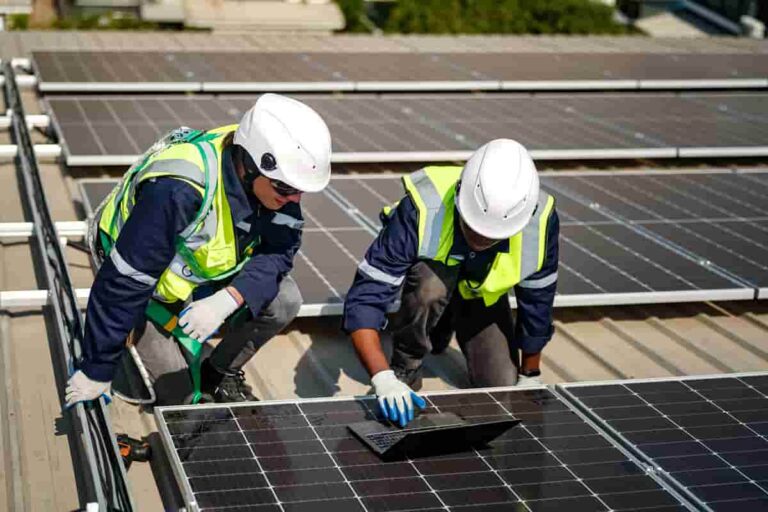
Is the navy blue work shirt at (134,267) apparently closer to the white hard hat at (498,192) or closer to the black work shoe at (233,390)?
the black work shoe at (233,390)

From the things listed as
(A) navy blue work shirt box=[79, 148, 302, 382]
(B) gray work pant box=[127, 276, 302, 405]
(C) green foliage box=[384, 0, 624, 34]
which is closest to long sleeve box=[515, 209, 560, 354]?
(B) gray work pant box=[127, 276, 302, 405]

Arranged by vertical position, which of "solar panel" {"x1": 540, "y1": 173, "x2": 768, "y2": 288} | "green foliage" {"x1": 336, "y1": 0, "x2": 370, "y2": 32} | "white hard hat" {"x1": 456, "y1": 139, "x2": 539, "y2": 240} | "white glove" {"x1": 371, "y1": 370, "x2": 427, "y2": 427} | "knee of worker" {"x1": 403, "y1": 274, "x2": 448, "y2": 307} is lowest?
"green foliage" {"x1": 336, "y1": 0, "x2": 370, "y2": 32}

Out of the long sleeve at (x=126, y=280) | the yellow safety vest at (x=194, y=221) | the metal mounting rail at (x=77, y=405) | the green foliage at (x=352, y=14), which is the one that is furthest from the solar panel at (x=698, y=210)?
the green foliage at (x=352, y=14)

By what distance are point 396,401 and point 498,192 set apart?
1316 millimetres

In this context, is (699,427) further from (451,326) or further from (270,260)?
(270,260)

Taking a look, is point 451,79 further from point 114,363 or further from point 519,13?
point 519,13

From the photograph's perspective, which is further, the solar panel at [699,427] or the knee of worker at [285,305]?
the knee of worker at [285,305]

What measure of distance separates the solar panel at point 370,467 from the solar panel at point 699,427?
0.53 feet

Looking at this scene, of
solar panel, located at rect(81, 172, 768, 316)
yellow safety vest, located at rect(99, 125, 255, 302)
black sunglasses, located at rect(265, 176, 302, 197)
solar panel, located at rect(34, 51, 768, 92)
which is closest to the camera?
yellow safety vest, located at rect(99, 125, 255, 302)

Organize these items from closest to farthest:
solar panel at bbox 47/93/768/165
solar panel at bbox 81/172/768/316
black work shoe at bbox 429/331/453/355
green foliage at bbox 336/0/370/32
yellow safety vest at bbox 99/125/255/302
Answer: yellow safety vest at bbox 99/125/255/302, black work shoe at bbox 429/331/453/355, solar panel at bbox 81/172/768/316, solar panel at bbox 47/93/768/165, green foliage at bbox 336/0/370/32

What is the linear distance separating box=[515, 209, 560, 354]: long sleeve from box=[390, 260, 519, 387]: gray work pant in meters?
0.22

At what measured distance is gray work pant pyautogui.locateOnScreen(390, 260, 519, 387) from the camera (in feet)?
23.7

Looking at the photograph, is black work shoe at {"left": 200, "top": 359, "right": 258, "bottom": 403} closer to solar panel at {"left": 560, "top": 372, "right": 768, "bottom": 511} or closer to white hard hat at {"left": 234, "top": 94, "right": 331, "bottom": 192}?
white hard hat at {"left": 234, "top": 94, "right": 331, "bottom": 192}

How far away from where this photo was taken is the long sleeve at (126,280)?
6.13 metres
